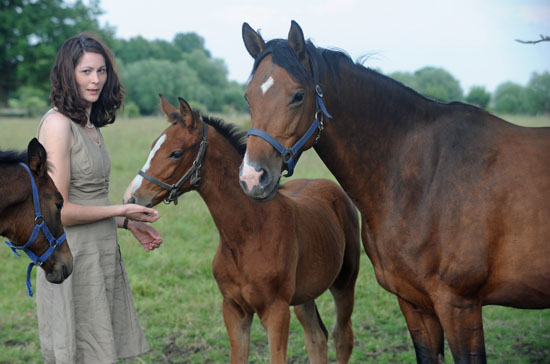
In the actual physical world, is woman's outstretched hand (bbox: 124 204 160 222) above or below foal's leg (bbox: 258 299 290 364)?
above

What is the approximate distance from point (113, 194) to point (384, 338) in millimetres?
6303

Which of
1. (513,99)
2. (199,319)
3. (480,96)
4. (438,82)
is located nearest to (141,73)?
(480,96)

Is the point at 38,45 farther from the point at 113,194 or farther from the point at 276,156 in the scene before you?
the point at 276,156

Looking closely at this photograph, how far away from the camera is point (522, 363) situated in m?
4.23

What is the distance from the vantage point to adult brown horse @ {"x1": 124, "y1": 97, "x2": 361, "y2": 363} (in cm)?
324

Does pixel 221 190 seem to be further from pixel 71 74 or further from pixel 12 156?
pixel 12 156

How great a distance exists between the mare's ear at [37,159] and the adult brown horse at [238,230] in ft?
1.94

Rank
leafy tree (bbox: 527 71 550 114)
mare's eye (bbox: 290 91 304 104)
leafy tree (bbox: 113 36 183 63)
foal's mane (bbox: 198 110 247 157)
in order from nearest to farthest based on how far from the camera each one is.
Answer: mare's eye (bbox: 290 91 304 104) → foal's mane (bbox: 198 110 247 157) → leafy tree (bbox: 527 71 550 114) → leafy tree (bbox: 113 36 183 63)

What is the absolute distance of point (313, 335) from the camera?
4.06 metres

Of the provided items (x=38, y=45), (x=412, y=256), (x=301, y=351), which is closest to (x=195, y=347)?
(x=301, y=351)

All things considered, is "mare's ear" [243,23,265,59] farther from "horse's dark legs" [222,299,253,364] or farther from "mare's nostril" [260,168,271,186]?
"horse's dark legs" [222,299,253,364]

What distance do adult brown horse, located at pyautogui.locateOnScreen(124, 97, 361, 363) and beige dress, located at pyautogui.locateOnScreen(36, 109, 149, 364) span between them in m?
0.31

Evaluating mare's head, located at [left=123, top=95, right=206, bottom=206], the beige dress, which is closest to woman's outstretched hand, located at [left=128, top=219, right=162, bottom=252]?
mare's head, located at [left=123, top=95, right=206, bottom=206]

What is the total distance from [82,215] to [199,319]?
2.70 meters
